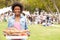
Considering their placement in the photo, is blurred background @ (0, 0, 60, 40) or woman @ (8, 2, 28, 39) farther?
blurred background @ (0, 0, 60, 40)

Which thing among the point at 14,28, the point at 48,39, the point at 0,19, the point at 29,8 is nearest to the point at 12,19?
the point at 14,28

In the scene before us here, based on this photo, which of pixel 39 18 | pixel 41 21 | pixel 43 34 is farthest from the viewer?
pixel 39 18

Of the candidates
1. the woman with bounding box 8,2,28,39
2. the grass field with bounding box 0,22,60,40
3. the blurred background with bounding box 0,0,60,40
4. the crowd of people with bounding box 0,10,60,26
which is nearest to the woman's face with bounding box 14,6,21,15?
the woman with bounding box 8,2,28,39

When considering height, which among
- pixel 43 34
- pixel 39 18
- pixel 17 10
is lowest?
pixel 39 18

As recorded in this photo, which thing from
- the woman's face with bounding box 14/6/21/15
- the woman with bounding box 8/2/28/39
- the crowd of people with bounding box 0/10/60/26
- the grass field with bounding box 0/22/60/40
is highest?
the woman's face with bounding box 14/6/21/15

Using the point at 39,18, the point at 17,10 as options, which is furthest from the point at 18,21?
the point at 39,18

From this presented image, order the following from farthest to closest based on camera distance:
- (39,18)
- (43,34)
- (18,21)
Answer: (39,18)
(43,34)
(18,21)

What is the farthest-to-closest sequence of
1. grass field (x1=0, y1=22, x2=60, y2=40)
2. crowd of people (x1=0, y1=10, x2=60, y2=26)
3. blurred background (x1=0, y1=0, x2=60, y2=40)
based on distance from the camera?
crowd of people (x1=0, y1=10, x2=60, y2=26), blurred background (x1=0, y1=0, x2=60, y2=40), grass field (x1=0, y1=22, x2=60, y2=40)

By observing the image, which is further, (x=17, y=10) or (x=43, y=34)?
(x=43, y=34)

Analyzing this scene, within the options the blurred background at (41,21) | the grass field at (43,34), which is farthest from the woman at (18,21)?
the grass field at (43,34)

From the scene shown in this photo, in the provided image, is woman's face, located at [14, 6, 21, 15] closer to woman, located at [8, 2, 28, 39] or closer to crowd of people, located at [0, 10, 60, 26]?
woman, located at [8, 2, 28, 39]

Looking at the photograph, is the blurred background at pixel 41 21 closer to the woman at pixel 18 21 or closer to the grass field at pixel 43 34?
the grass field at pixel 43 34

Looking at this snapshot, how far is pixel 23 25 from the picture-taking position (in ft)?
23.8

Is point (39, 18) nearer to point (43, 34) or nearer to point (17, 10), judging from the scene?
point (43, 34)
